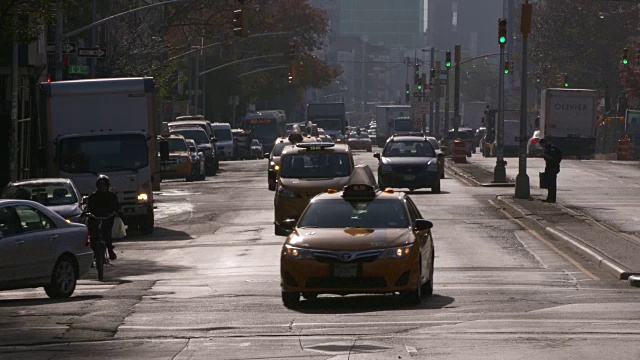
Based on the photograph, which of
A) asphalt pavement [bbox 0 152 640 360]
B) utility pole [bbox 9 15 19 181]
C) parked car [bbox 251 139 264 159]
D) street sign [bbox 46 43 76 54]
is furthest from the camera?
parked car [bbox 251 139 264 159]

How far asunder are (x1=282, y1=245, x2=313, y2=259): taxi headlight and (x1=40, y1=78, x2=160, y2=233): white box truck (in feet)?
49.5

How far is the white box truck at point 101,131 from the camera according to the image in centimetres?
3306

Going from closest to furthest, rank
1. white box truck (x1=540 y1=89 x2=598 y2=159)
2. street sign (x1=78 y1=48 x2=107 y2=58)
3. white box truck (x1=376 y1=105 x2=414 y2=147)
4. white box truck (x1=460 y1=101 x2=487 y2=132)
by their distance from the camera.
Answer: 1. street sign (x1=78 y1=48 x2=107 y2=58)
2. white box truck (x1=540 y1=89 x2=598 y2=159)
3. white box truck (x1=376 y1=105 x2=414 y2=147)
4. white box truck (x1=460 y1=101 x2=487 y2=132)

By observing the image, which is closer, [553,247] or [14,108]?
[553,247]

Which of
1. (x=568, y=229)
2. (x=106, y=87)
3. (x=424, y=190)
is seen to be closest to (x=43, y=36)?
(x=424, y=190)

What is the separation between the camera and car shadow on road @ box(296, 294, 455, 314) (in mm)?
17984

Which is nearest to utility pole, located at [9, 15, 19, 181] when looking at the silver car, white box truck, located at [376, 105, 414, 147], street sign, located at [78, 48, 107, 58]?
street sign, located at [78, 48, 107, 58]

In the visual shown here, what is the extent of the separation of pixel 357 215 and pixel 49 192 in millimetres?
10806

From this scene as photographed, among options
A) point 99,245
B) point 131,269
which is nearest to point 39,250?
point 99,245

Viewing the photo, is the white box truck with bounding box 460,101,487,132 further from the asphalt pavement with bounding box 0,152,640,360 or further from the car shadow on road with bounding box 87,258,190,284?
the car shadow on road with bounding box 87,258,190,284

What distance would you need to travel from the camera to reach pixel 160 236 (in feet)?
109

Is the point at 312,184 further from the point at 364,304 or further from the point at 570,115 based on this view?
the point at 570,115

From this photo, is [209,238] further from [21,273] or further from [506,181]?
[506,181]

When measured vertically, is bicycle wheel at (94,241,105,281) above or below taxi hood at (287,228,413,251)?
below
